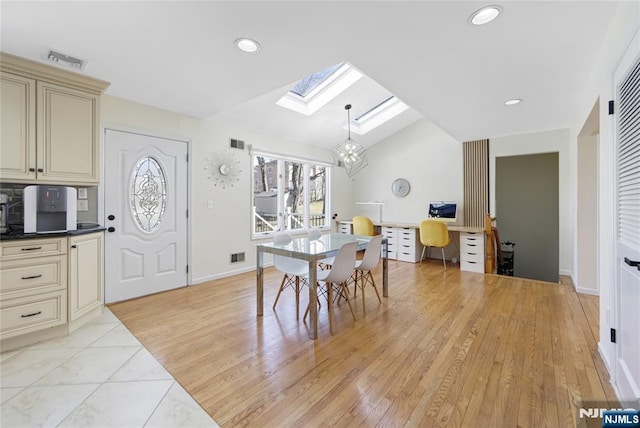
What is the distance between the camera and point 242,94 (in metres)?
3.25

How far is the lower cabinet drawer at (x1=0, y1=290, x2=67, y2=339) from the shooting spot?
7.09ft

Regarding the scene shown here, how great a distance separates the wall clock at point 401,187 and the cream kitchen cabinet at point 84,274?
5.42 m

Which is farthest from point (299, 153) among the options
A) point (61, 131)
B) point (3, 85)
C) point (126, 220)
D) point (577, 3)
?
point (577, 3)

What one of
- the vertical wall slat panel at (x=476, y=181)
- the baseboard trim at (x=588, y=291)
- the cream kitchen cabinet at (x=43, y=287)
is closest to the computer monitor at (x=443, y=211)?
the vertical wall slat panel at (x=476, y=181)

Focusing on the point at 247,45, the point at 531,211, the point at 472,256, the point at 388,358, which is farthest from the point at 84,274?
the point at 531,211

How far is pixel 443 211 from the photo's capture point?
550 centimetres

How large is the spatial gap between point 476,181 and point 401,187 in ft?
4.99

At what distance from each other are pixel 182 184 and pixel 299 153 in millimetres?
2476

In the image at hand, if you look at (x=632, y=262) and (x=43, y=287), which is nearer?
(x=632, y=262)

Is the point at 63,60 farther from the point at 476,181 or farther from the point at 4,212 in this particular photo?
the point at 476,181

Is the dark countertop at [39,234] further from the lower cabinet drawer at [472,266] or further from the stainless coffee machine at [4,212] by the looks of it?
the lower cabinet drawer at [472,266]

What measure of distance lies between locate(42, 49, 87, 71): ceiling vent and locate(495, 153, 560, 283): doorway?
6871mm

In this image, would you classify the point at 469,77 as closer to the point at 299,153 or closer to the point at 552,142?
the point at 552,142

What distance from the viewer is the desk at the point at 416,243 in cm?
474
